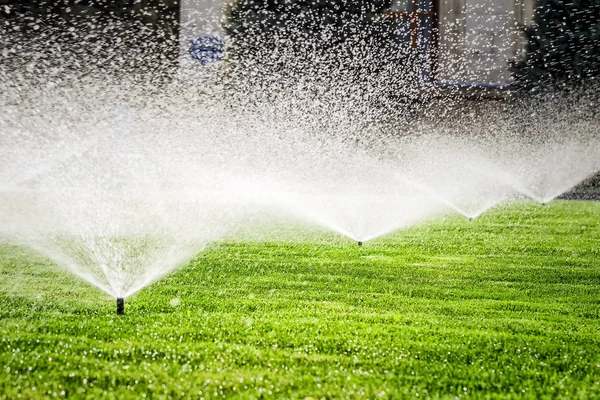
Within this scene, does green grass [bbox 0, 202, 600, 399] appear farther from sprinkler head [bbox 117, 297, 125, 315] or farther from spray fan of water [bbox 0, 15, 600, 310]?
spray fan of water [bbox 0, 15, 600, 310]

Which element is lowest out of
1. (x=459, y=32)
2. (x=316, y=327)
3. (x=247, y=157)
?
(x=316, y=327)

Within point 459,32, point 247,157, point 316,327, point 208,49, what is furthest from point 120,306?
point 459,32

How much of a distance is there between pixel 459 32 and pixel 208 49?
23.0ft

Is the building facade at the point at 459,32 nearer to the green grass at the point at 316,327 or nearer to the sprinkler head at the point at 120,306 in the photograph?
the green grass at the point at 316,327

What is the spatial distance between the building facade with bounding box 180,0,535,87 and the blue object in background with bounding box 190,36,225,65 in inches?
8.0

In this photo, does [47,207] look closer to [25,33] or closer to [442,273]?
[442,273]

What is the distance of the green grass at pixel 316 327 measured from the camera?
3412 mm

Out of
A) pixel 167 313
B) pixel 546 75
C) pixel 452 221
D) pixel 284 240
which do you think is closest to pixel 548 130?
pixel 546 75

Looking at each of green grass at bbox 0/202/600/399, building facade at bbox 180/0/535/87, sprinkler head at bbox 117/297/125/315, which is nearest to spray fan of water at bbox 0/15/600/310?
building facade at bbox 180/0/535/87

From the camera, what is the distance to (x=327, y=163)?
1634cm

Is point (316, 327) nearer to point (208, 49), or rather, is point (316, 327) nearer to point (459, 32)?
point (208, 49)

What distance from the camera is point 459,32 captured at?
17766mm

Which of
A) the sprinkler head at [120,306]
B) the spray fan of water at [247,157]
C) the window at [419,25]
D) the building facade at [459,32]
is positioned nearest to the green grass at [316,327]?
the sprinkler head at [120,306]

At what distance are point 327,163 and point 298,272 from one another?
10.2 m
